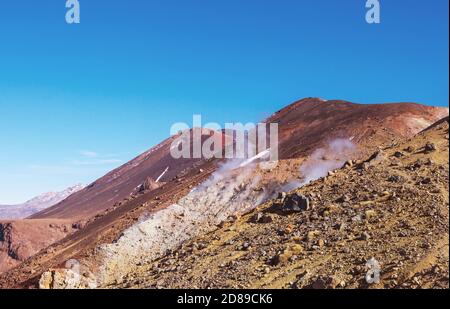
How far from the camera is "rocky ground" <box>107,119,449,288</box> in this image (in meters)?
15.2

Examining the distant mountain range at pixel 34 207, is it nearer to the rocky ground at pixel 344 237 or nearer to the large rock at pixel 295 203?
the rocky ground at pixel 344 237

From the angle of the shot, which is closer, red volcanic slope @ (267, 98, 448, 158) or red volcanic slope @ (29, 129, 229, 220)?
red volcanic slope @ (267, 98, 448, 158)

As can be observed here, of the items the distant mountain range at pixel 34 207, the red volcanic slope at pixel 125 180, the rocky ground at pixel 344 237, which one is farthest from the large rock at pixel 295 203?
the distant mountain range at pixel 34 207

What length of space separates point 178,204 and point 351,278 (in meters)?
15.9

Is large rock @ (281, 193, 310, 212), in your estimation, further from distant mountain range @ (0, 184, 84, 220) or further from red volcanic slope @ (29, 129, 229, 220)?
distant mountain range @ (0, 184, 84, 220)

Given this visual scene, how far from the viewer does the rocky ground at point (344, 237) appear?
599 inches

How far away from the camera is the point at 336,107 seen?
44219 millimetres

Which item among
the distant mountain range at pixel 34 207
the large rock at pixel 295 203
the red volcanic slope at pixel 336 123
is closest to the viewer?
the large rock at pixel 295 203

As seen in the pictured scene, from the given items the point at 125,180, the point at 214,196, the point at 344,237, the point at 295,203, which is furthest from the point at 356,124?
the point at 125,180

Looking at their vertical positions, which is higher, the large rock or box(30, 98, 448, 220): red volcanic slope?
box(30, 98, 448, 220): red volcanic slope

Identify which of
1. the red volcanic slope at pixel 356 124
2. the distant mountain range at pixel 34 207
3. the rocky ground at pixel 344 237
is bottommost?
the rocky ground at pixel 344 237

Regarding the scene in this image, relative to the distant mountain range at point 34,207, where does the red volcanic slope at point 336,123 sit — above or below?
below

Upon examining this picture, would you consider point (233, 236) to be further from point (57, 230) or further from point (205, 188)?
point (57, 230)

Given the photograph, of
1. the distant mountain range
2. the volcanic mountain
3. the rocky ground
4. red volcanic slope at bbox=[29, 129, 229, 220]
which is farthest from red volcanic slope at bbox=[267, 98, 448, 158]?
the distant mountain range
